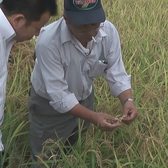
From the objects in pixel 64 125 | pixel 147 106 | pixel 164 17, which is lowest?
pixel 164 17

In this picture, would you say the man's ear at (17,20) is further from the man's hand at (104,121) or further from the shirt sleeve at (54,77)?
the man's hand at (104,121)

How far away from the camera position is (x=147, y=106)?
6.29 ft

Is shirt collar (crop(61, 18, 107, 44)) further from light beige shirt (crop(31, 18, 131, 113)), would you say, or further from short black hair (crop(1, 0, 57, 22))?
short black hair (crop(1, 0, 57, 22))

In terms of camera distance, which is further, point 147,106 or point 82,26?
point 147,106

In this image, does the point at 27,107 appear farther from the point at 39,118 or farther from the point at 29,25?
the point at 29,25

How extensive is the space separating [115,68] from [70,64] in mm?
199

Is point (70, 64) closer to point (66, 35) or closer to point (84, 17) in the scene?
point (66, 35)

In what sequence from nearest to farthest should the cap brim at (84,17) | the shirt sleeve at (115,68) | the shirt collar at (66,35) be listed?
1. the cap brim at (84,17)
2. the shirt collar at (66,35)
3. the shirt sleeve at (115,68)

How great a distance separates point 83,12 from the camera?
4.68 feet

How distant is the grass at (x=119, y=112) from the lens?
5.32ft

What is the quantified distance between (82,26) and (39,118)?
56 cm

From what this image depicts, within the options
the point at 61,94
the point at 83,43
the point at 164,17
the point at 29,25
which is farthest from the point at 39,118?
the point at 164,17

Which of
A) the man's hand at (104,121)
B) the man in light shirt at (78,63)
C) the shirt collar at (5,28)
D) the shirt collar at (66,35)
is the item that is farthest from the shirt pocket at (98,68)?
the shirt collar at (5,28)

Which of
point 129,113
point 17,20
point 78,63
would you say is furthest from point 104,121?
point 17,20
